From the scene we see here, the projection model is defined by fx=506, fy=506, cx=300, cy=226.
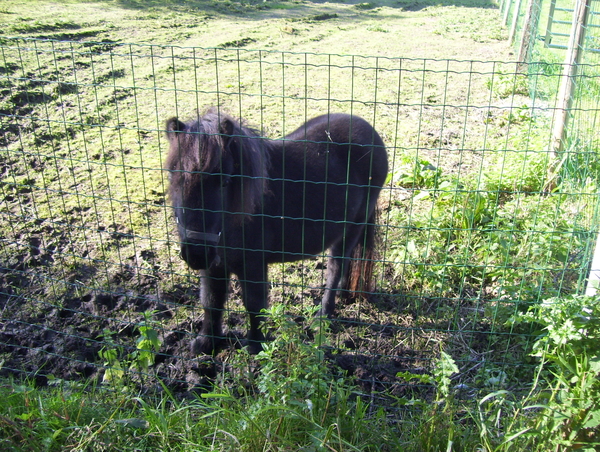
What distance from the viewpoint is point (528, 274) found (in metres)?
4.05

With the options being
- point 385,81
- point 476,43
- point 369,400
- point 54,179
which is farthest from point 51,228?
point 476,43

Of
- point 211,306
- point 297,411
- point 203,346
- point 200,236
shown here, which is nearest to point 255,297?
point 211,306

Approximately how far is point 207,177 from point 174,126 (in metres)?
0.39

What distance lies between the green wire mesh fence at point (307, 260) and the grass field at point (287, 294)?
2 cm

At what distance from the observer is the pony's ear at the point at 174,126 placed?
2.97m

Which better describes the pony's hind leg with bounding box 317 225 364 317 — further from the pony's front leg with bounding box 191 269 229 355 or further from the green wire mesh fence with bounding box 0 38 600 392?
the pony's front leg with bounding box 191 269 229 355

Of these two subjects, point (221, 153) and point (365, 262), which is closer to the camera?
point (221, 153)

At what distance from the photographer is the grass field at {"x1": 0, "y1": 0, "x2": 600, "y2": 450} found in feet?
8.80

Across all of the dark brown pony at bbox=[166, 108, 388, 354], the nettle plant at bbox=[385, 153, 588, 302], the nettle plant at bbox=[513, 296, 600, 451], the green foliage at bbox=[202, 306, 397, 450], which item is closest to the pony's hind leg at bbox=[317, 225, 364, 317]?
the dark brown pony at bbox=[166, 108, 388, 354]

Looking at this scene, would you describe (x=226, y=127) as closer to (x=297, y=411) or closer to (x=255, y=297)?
(x=255, y=297)

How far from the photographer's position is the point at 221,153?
2.91 meters

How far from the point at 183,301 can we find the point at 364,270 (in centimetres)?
152

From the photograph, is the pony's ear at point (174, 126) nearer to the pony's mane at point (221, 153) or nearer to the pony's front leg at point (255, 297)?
the pony's mane at point (221, 153)

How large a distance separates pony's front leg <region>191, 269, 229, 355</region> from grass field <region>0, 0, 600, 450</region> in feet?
0.40
